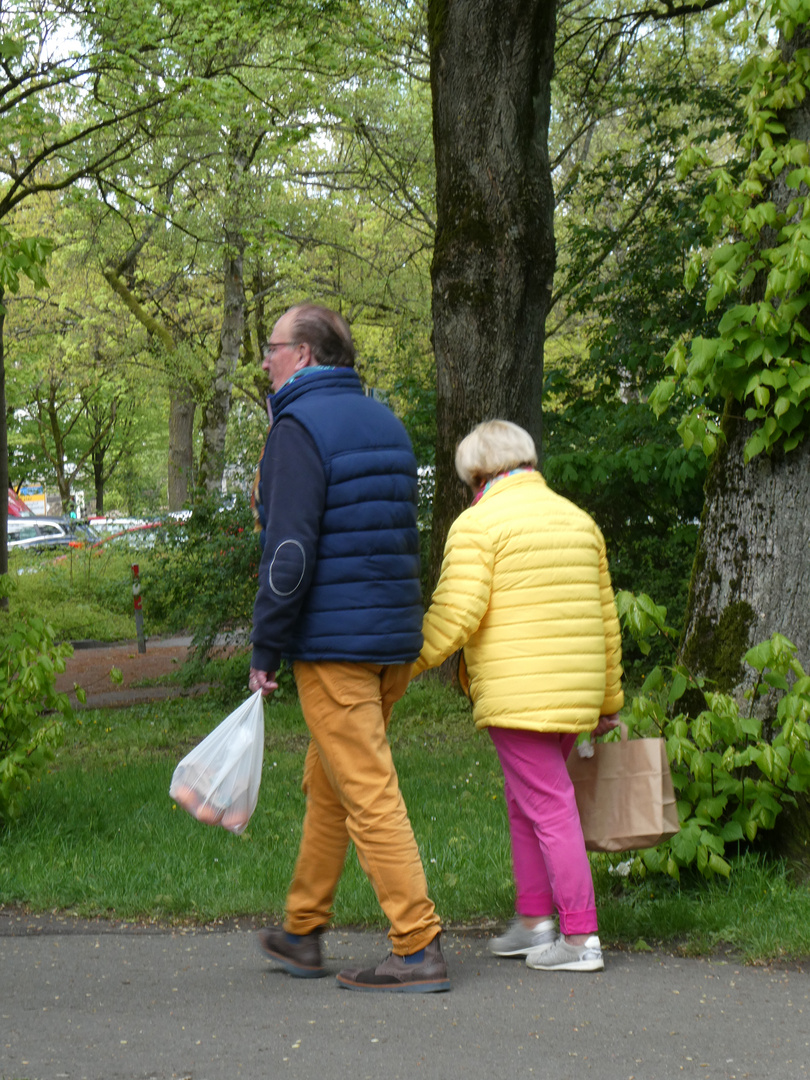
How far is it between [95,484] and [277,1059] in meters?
47.6

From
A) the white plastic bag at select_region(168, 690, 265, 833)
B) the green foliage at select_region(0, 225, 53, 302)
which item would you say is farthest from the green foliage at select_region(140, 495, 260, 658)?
the white plastic bag at select_region(168, 690, 265, 833)

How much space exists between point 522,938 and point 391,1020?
2.40 feet

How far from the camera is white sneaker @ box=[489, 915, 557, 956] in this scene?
12.7 feet

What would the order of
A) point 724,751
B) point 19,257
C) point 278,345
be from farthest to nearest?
point 19,257, point 724,751, point 278,345

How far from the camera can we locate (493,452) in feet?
12.6

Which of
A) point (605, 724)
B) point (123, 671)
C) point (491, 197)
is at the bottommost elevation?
point (123, 671)

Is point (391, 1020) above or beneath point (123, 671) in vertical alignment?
beneath

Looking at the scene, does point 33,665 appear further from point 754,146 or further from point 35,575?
point 35,575

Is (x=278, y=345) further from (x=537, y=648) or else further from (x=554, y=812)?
(x=554, y=812)

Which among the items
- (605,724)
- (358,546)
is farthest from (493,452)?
(605,724)

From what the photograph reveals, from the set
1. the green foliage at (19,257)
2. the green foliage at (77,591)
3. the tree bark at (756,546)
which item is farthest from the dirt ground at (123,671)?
the tree bark at (756,546)

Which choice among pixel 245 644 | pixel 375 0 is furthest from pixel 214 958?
pixel 375 0

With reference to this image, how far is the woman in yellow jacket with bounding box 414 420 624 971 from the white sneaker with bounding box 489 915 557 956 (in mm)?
63

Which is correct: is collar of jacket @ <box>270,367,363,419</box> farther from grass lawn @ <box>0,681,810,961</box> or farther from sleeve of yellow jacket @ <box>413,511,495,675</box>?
grass lawn @ <box>0,681,810,961</box>
